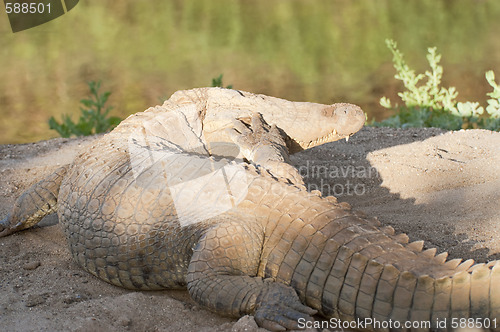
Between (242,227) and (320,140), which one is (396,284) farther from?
(320,140)

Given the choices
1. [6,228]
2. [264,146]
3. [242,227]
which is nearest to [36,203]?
[6,228]

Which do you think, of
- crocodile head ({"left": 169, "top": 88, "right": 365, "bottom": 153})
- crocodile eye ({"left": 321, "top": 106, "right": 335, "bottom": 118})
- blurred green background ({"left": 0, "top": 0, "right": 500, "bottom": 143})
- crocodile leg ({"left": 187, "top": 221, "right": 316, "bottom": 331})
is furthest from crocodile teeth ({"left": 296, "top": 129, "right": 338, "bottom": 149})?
blurred green background ({"left": 0, "top": 0, "right": 500, "bottom": 143})

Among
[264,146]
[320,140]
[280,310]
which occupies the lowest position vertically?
[280,310]

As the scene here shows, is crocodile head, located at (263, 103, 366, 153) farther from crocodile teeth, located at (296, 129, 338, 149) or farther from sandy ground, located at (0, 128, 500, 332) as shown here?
sandy ground, located at (0, 128, 500, 332)

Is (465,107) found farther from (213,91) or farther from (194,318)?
(194,318)

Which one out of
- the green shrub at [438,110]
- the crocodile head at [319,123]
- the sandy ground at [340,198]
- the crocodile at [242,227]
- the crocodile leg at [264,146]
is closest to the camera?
the crocodile at [242,227]

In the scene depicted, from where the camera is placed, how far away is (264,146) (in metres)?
3.51

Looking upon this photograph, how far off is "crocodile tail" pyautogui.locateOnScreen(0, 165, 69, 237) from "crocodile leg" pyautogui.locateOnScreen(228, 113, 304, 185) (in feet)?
→ 4.03

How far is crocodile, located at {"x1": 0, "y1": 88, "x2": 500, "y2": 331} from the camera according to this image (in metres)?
2.52

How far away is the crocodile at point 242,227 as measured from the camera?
252 cm

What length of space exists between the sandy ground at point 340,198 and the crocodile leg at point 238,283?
93 millimetres

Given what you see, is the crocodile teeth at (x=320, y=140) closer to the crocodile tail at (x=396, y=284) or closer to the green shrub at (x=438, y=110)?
the crocodile tail at (x=396, y=284)

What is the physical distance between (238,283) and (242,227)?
0.28 metres

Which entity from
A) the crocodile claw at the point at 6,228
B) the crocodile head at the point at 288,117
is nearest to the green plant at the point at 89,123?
the crocodile claw at the point at 6,228
